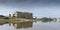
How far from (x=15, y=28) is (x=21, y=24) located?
0.18 meters

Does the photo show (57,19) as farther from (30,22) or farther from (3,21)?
(3,21)

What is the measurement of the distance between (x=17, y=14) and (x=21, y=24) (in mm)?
237

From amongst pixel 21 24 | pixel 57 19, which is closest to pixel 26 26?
pixel 21 24

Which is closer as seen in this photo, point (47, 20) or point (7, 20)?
point (7, 20)

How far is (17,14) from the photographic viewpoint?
3.54m

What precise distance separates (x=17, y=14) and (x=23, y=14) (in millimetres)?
134

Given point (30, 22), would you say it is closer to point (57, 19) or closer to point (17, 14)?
point (17, 14)

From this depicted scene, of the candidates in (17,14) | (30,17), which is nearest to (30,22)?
(30,17)

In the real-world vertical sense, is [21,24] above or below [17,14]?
below

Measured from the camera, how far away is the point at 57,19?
12.0ft

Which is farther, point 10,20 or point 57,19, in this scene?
point 57,19

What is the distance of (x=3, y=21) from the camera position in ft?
11.1

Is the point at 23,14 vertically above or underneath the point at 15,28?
above

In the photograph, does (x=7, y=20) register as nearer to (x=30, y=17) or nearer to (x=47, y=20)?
(x=30, y=17)
